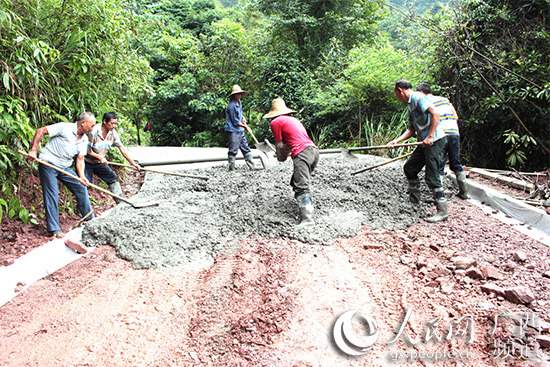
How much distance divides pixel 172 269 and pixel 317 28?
9.83 metres

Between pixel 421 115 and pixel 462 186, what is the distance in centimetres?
112

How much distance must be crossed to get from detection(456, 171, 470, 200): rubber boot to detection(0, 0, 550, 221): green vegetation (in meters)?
1.96

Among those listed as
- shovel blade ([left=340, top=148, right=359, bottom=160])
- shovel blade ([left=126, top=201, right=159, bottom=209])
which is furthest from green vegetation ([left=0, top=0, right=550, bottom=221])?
shovel blade ([left=340, top=148, right=359, bottom=160])

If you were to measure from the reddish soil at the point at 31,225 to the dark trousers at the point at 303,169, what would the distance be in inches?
95.1

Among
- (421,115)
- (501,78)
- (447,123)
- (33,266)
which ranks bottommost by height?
(33,266)

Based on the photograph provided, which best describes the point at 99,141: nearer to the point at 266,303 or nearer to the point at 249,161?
the point at 249,161

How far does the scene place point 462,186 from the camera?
4.48 metres

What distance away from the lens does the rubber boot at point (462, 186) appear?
175 inches

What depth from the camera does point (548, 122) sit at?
574 cm

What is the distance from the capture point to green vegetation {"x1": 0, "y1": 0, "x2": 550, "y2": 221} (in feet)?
13.2

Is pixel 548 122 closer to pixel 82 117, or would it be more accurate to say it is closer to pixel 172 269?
pixel 172 269

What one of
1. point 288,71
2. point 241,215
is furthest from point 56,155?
point 288,71

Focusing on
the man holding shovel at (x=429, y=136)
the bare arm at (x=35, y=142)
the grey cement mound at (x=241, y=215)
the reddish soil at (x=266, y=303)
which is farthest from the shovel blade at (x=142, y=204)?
the man holding shovel at (x=429, y=136)

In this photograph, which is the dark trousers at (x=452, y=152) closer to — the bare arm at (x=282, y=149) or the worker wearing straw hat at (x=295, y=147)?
the worker wearing straw hat at (x=295, y=147)
